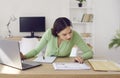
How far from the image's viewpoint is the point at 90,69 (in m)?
1.58

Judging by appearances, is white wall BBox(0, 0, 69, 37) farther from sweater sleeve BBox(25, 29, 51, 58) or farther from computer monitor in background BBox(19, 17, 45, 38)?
sweater sleeve BBox(25, 29, 51, 58)

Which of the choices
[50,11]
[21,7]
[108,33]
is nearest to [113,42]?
[108,33]

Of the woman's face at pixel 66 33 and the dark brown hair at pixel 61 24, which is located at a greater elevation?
the dark brown hair at pixel 61 24

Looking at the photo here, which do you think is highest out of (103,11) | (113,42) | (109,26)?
(103,11)

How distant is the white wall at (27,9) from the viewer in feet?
16.7

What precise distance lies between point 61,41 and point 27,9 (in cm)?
297

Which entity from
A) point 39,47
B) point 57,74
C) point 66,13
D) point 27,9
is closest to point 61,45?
point 39,47

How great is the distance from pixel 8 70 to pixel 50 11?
12.1 ft

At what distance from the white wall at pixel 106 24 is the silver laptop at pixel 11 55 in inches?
133

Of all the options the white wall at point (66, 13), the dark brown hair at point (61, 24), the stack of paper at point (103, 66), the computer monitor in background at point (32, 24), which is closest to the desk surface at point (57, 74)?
the stack of paper at point (103, 66)

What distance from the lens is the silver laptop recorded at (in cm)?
153

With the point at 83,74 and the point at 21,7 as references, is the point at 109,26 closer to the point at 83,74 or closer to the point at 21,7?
→ the point at 21,7

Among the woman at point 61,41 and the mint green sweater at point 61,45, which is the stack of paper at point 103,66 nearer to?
the woman at point 61,41

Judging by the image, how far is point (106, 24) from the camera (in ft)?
16.0
